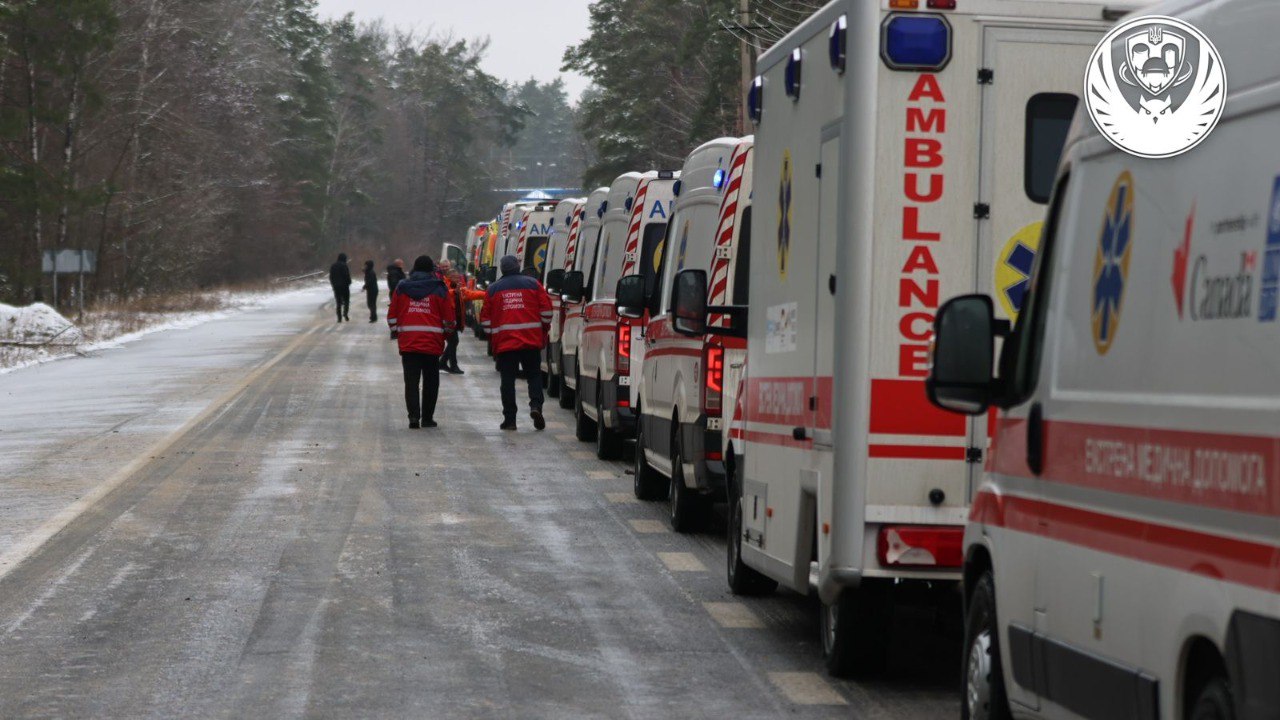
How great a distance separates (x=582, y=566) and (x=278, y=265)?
9144 cm

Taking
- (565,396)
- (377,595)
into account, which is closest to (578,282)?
(565,396)

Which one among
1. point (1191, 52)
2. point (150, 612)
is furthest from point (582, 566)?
point (1191, 52)

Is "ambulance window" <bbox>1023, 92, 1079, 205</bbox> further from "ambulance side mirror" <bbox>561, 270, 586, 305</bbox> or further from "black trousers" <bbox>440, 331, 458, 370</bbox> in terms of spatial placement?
"black trousers" <bbox>440, 331, 458, 370</bbox>

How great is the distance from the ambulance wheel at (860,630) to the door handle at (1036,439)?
6.89 ft

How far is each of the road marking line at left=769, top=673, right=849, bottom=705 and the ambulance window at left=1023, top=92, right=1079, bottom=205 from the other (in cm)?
206

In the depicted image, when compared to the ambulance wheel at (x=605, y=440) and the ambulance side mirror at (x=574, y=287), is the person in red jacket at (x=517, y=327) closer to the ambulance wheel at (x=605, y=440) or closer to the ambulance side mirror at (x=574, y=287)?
the ambulance side mirror at (x=574, y=287)

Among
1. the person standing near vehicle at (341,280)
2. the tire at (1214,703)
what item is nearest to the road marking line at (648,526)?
the tire at (1214,703)

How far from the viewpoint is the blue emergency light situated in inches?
295

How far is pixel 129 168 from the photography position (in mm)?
58688

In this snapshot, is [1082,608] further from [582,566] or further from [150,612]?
[582,566]

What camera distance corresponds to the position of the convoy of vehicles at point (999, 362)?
4.34 metres

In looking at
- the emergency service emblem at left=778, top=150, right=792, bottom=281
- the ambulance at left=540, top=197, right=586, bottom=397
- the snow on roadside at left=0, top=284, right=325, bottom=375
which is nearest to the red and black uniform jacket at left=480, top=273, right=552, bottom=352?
the ambulance at left=540, top=197, right=586, bottom=397

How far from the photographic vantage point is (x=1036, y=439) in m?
5.70

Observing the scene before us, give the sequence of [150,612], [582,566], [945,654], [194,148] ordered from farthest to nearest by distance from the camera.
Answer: [194,148], [582,566], [150,612], [945,654]
